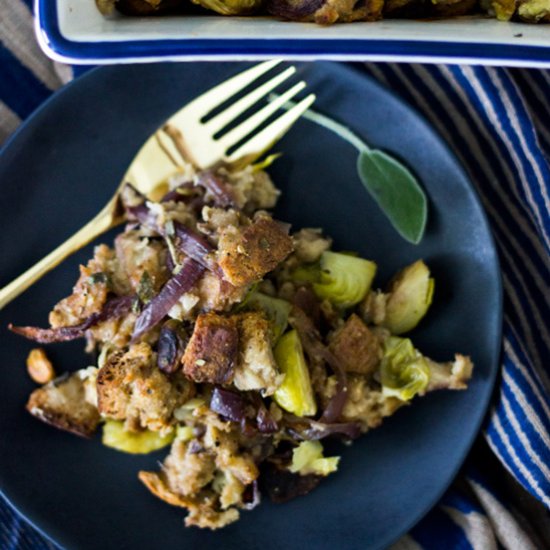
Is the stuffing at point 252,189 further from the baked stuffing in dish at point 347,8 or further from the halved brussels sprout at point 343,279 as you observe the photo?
the baked stuffing in dish at point 347,8

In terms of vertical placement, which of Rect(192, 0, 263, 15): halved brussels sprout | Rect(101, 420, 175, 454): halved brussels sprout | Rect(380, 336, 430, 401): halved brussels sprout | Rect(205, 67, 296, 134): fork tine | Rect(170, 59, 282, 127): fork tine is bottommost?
Rect(380, 336, 430, 401): halved brussels sprout

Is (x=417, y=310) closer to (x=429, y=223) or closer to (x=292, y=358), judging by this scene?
(x=429, y=223)

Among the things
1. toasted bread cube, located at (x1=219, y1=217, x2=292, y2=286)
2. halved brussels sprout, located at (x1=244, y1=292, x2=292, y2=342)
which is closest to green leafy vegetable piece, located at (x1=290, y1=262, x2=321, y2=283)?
halved brussels sprout, located at (x1=244, y1=292, x2=292, y2=342)

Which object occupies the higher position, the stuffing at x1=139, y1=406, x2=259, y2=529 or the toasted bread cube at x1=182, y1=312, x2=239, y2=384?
the toasted bread cube at x1=182, y1=312, x2=239, y2=384

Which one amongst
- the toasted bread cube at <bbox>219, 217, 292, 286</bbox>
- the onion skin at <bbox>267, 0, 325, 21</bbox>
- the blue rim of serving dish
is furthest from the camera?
the toasted bread cube at <bbox>219, 217, 292, 286</bbox>

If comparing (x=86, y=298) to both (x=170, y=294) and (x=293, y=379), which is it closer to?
(x=170, y=294)

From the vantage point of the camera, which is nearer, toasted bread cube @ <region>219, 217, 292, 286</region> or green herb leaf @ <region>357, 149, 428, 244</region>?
toasted bread cube @ <region>219, 217, 292, 286</region>

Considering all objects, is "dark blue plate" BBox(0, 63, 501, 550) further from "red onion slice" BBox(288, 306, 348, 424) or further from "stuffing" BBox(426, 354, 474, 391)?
"red onion slice" BBox(288, 306, 348, 424)
